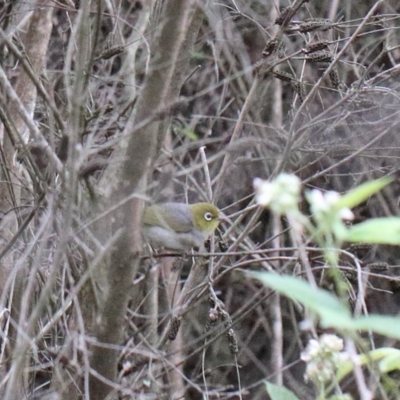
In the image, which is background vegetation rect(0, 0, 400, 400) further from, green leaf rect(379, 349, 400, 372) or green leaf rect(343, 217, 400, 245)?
green leaf rect(343, 217, 400, 245)

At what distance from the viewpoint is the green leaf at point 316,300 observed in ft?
2.66

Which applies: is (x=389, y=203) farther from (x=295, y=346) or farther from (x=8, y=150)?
(x=8, y=150)

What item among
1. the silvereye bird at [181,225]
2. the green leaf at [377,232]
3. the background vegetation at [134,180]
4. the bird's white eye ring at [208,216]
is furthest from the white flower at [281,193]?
the bird's white eye ring at [208,216]

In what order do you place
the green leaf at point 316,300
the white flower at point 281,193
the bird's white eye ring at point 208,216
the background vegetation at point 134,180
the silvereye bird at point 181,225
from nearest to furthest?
1. the green leaf at point 316,300
2. the white flower at point 281,193
3. the background vegetation at point 134,180
4. the silvereye bird at point 181,225
5. the bird's white eye ring at point 208,216

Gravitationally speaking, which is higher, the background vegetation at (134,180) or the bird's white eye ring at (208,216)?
the background vegetation at (134,180)

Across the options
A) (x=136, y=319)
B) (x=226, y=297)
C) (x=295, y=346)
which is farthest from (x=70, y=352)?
(x=295, y=346)

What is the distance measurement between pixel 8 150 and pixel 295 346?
3.91 m

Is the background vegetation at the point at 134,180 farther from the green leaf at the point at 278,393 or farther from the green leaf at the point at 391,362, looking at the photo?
the green leaf at the point at 278,393

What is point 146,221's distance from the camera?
4.58 m

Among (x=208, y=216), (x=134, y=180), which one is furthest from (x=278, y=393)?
(x=208, y=216)

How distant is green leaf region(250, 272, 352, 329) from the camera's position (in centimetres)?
81

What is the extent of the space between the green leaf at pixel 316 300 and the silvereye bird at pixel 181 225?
145 inches

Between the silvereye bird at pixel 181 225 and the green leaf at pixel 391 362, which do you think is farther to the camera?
the silvereye bird at pixel 181 225

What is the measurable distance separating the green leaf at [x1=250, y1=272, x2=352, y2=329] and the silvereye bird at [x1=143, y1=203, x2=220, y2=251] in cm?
369
